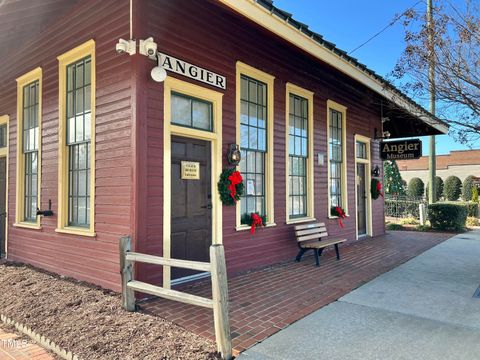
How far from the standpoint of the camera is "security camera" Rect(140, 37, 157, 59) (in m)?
4.12

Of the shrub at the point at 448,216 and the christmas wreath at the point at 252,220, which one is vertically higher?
the christmas wreath at the point at 252,220

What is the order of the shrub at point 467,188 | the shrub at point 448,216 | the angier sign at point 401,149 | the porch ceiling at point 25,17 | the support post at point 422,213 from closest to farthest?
the porch ceiling at point 25,17 → the angier sign at point 401,149 → the shrub at point 448,216 → the support post at point 422,213 → the shrub at point 467,188

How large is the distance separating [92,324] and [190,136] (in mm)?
2593

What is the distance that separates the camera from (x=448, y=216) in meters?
11.3

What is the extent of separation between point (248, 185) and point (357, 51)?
6789 mm

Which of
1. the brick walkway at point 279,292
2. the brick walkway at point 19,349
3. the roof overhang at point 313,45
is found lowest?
the brick walkway at point 19,349

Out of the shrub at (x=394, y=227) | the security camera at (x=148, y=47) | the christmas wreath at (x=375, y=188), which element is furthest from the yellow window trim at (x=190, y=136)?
the shrub at (x=394, y=227)

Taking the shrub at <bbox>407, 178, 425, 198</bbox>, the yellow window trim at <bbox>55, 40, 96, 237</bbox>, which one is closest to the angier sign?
the yellow window trim at <bbox>55, 40, 96, 237</bbox>

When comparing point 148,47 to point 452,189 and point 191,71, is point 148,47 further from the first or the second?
point 452,189

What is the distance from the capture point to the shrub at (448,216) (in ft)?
36.7

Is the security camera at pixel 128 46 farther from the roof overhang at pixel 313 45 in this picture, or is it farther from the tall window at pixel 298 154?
the tall window at pixel 298 154

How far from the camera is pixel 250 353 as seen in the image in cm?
290

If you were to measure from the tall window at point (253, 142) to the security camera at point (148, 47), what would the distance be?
1917 mm

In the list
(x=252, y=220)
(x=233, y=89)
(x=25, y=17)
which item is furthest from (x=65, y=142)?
→ (x=252, y=220)
